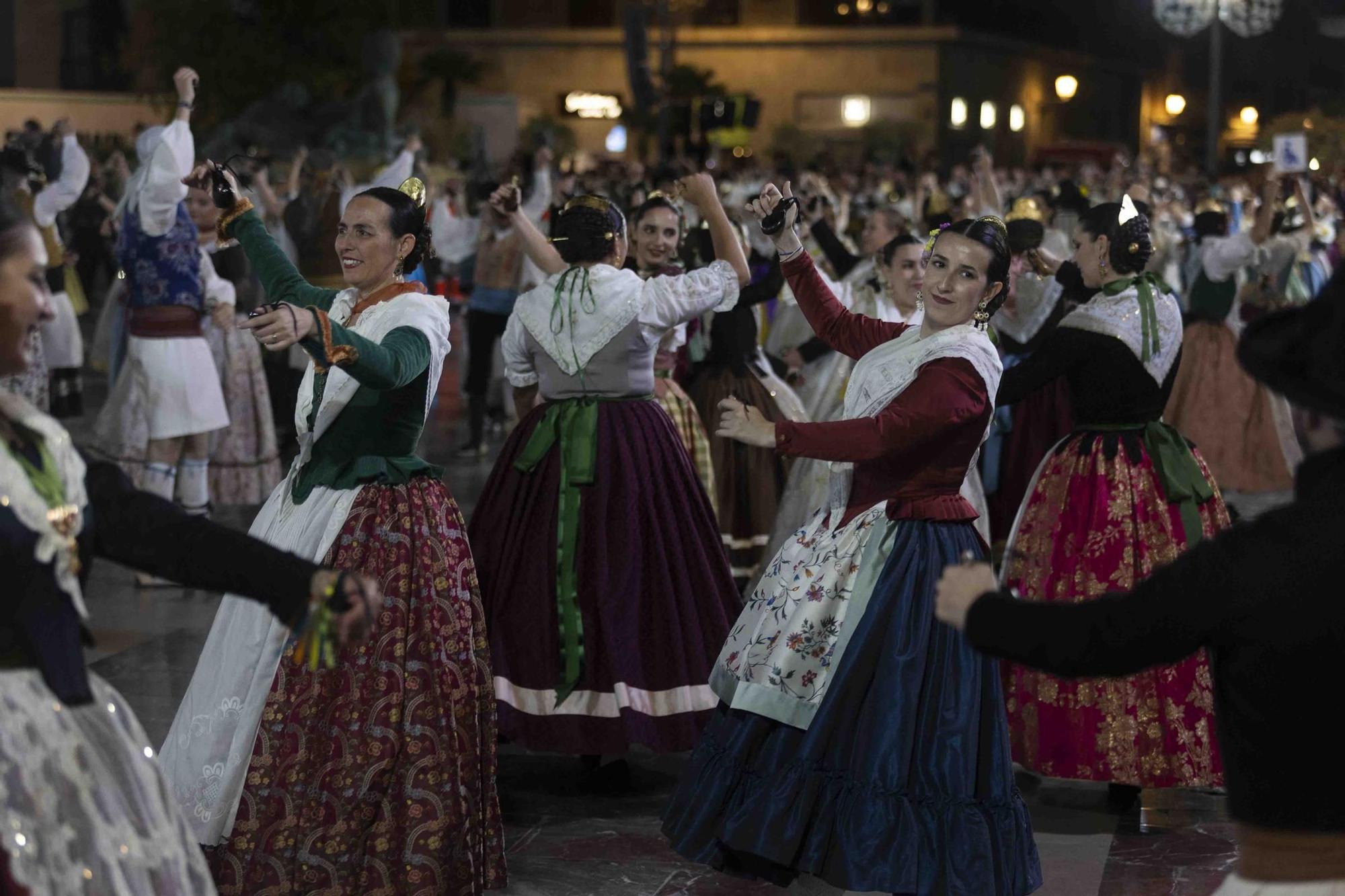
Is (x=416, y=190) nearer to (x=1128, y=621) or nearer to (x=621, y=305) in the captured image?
(x=621, y=305)

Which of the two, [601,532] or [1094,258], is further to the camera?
[1094,258]

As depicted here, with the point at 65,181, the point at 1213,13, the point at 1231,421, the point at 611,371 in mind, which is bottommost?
the point at 1231,421

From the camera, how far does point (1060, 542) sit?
4.82 meters

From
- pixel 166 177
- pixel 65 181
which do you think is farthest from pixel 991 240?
pixel 65 181

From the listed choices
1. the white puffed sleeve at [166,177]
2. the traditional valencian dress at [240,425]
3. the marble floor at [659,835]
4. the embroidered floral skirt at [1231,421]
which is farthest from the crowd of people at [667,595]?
the embroidered floral skirt at [1231,421]

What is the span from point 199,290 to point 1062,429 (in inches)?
143

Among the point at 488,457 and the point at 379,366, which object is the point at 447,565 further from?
the point at 488,457

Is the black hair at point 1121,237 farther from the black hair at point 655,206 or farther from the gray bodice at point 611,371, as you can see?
the black hair at point 655,206

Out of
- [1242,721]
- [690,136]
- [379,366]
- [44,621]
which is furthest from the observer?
[690,136]

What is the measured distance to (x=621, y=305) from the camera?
479cm

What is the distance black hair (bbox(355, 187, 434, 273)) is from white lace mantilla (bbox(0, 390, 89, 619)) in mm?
1596

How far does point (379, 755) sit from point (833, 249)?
185 inches

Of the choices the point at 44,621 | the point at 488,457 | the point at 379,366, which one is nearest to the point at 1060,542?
the point at 379,366

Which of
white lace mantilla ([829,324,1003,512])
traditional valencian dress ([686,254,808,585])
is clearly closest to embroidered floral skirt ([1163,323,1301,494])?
traditional valencian dress ([686,254,808,585])
